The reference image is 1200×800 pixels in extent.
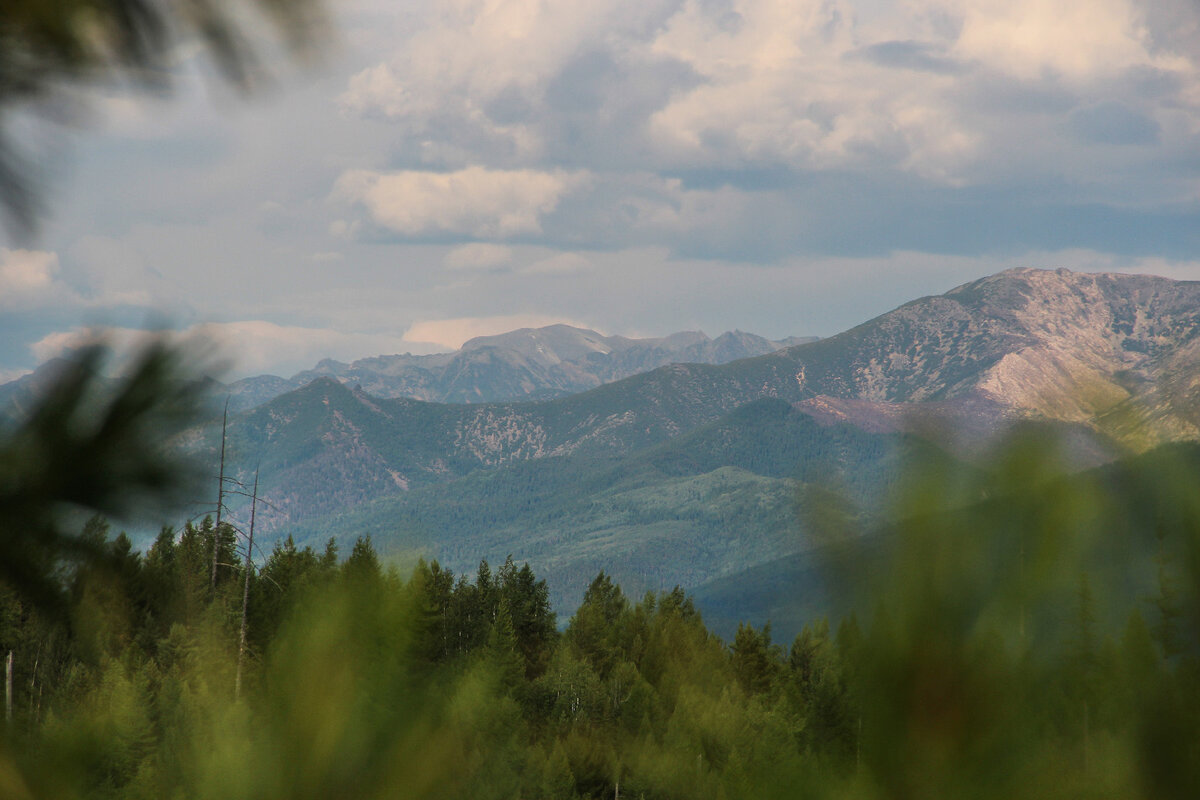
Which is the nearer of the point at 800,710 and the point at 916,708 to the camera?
the point at 916,708

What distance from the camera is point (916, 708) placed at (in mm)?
1908

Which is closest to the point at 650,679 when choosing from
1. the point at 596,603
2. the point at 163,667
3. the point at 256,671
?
the point at 596,603

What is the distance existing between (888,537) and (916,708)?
13.6 inches

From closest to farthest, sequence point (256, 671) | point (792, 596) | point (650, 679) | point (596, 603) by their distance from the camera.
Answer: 1. point (792, 596)
2. point (256, 671)
3. point (650, 679)
4. point (596, 603)

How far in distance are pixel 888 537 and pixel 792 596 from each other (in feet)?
0.99

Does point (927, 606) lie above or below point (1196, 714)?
above

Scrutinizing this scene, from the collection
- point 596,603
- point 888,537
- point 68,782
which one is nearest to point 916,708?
point 888,537

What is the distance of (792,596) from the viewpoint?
2125mm

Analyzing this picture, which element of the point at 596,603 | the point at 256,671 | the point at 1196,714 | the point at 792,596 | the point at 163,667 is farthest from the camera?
the point at 596,603

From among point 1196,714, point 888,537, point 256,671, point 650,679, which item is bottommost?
point 650,679

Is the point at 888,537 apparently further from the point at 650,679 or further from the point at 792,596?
the point at 650,679

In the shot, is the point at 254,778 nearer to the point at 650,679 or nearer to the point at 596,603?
the point at 650,679

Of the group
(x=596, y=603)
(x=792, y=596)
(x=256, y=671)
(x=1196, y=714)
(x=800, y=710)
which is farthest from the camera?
(x=596, y=603)

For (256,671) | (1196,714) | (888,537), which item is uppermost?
(888,537)
